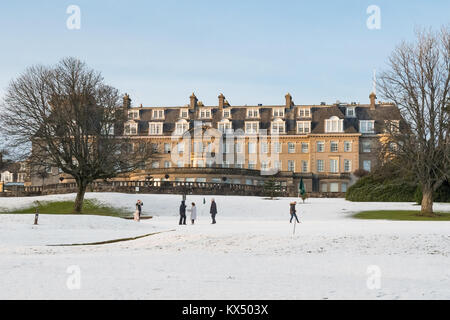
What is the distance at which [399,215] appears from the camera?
44.0m

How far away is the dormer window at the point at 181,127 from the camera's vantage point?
315 ft

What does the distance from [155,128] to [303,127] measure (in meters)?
27.0

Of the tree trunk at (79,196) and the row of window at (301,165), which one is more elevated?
the row of window at (301,165)

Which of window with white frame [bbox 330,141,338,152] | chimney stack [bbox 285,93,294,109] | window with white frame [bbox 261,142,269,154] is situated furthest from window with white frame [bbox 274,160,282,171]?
chimney stack [bbox 285,93,294,109]

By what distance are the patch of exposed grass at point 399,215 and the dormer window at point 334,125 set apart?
4487cm

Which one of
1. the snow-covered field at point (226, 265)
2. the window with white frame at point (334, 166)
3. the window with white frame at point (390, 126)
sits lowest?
the snow-covered field at point (226, 265)

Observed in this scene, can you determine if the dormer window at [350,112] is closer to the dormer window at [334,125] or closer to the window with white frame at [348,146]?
the dormer window at [334,125]

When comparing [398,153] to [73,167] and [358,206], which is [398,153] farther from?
[73,167]

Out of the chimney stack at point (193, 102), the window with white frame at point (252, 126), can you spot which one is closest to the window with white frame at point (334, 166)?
the window with white frame at point (252, 126)

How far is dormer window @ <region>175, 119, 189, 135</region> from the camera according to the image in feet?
315

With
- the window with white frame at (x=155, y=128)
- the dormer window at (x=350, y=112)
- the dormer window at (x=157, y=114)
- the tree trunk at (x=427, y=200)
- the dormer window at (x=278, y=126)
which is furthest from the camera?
the dormer window at (x=157, y=114)

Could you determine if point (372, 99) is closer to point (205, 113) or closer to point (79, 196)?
point (205, 113)

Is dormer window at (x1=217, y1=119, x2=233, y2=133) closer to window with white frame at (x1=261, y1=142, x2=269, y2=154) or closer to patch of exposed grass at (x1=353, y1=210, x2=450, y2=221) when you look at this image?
window with white frame at (x1=261, y1=142, x2=269, y2=154)

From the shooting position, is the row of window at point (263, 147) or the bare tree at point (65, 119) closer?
the bare tree at point (65, 119)
